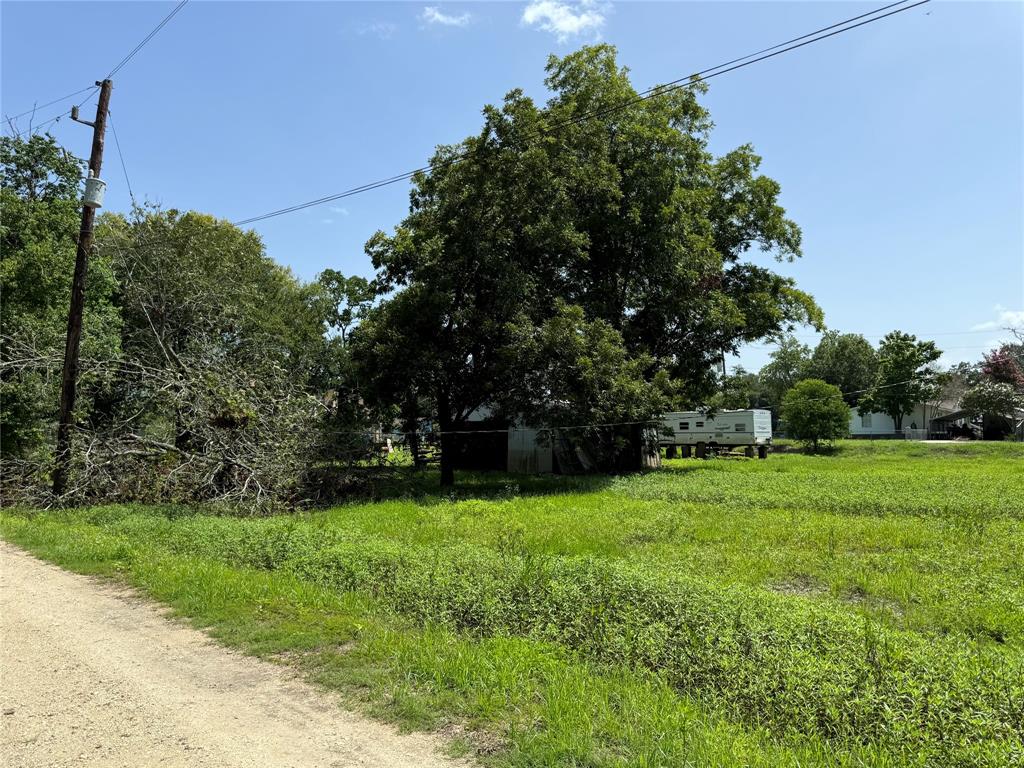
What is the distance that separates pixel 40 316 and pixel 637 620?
761 inches

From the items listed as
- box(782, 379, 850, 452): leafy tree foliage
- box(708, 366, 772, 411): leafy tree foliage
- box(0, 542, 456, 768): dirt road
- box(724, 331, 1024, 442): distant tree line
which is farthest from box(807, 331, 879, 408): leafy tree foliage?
box(0, 542, 456, 768): dirt road

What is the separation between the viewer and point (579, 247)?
20.5 m

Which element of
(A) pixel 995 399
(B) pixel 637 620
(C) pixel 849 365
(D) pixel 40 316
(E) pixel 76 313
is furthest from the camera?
(C) pixel 849 365

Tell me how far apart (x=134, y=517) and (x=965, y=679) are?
43.6ft

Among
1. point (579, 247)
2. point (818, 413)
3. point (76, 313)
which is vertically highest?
point (579, 247)

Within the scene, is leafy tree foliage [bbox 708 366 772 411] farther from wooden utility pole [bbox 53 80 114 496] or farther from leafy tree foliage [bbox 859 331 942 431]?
leafy tree foliage [bbox 859 331 942 431]

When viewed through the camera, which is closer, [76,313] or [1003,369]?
[76,313]

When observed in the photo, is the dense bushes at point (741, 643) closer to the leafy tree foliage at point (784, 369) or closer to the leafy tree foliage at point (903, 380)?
the leafy tree foliage at point (903, 380)

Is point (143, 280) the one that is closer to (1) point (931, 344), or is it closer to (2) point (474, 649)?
(2) point (474, 649)

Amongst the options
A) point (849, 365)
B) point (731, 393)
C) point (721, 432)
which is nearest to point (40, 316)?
point (731, 393)

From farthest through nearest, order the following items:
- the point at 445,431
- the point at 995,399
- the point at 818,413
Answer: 1. the point at 995,399
2. the point at 818,413
3. the point at 445,431

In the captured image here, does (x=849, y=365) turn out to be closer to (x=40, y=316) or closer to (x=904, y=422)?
(x=904, y=422)

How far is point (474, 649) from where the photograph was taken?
200 inches

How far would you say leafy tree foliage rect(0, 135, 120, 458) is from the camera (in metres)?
16.2
